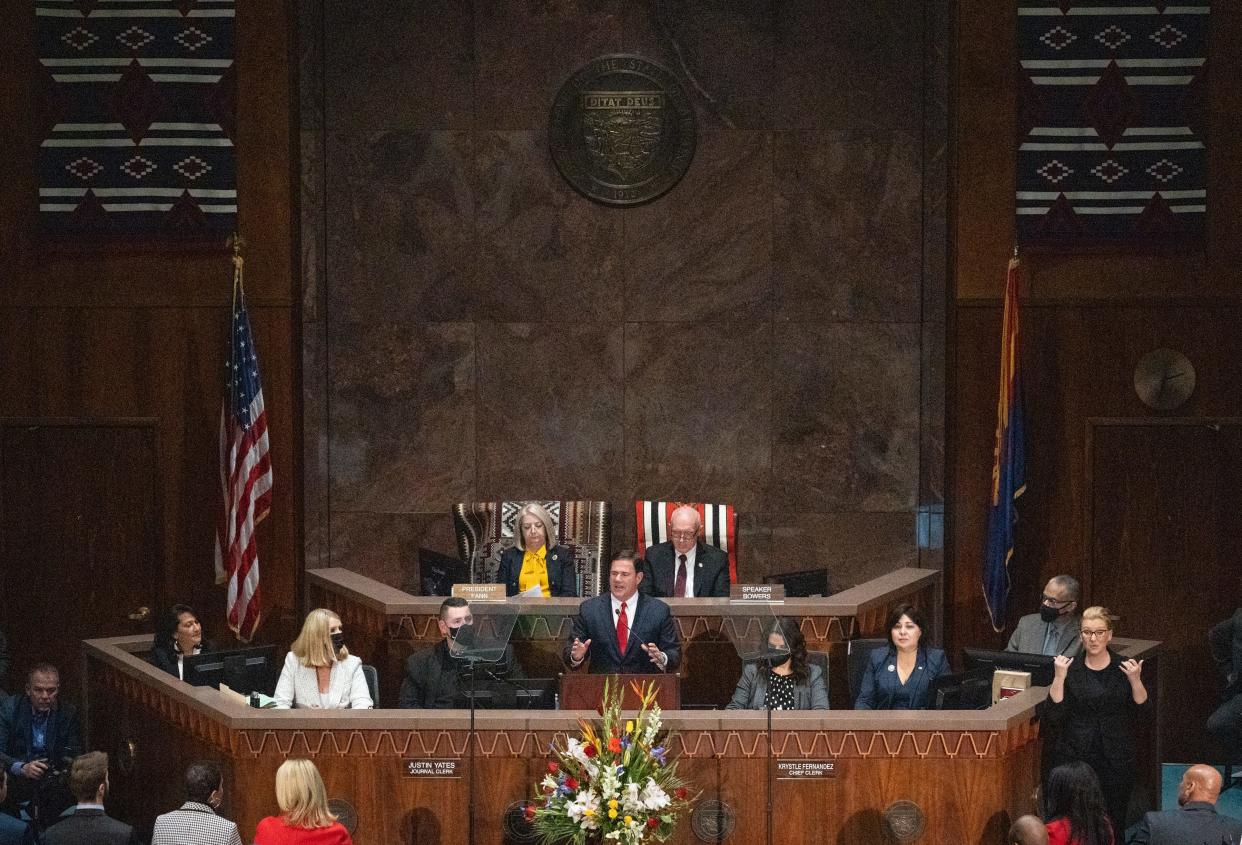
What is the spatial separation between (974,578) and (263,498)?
15.1 feet

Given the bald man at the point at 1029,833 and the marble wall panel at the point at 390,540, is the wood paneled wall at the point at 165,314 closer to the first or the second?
the marble wall panel at the point at 390,540

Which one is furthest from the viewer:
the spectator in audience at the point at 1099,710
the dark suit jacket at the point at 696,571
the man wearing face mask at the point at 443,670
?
the dark suit jacket at the point at 696,571

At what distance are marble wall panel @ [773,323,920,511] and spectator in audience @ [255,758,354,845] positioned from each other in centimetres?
558

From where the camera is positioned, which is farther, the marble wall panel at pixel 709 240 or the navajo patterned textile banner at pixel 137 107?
the marble wall panel at pixel 709 240

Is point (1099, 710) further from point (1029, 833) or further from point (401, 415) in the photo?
point (401, 415)

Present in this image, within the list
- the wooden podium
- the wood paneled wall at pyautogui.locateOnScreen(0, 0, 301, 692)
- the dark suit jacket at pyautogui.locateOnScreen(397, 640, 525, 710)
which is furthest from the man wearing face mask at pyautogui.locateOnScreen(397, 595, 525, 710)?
the wood paneled wall at pyautogui.locateOnScreen(0, 0, 301, 692)

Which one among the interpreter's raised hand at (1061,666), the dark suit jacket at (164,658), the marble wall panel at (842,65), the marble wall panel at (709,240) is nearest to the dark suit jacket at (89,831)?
the dark suit jacket at (164,658)

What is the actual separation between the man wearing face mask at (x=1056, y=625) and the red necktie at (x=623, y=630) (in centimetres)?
212

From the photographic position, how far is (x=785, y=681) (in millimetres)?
8070

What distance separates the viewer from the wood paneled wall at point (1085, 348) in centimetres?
1048

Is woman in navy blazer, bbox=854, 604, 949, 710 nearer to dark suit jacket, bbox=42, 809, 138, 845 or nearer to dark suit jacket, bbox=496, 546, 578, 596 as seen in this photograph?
dark suit jacket, bbox=496, 546, 578, 596

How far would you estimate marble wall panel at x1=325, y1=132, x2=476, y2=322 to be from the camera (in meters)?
11.3

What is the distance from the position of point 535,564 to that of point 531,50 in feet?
12.0

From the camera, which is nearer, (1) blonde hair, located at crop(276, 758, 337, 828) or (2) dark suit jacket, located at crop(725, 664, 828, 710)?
(1) blonde hair, located at crop(276, 758, 337, 828)
